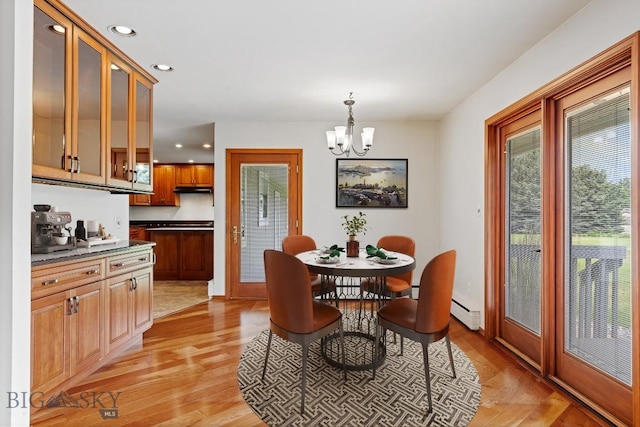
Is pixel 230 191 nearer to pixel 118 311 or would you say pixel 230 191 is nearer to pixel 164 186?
pixel 118 311

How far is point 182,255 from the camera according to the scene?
6066mm

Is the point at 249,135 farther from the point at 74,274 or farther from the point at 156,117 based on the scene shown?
the point at 74,274

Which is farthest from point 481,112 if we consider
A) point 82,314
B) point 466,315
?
point 82,314

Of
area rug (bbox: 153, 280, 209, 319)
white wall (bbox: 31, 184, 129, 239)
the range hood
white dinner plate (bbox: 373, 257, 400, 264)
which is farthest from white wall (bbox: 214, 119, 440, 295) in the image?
the range hood

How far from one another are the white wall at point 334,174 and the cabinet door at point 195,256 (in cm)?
156

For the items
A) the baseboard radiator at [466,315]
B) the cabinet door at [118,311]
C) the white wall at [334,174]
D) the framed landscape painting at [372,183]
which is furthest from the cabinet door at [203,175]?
the baseboard radiator at [466,315]

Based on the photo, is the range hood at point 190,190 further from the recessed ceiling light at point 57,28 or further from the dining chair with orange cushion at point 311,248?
the recessed ceiling light at point 57,28

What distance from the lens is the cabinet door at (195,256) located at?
19.9ft

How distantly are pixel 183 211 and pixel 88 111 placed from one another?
516cm

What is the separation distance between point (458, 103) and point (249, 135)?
2716 millimetres

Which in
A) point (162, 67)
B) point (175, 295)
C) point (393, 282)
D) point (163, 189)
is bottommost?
point (175, 295)

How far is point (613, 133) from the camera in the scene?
1972 millimetres

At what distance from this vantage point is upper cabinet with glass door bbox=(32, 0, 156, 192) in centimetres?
206

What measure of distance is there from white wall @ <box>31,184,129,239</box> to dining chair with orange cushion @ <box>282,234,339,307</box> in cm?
169
